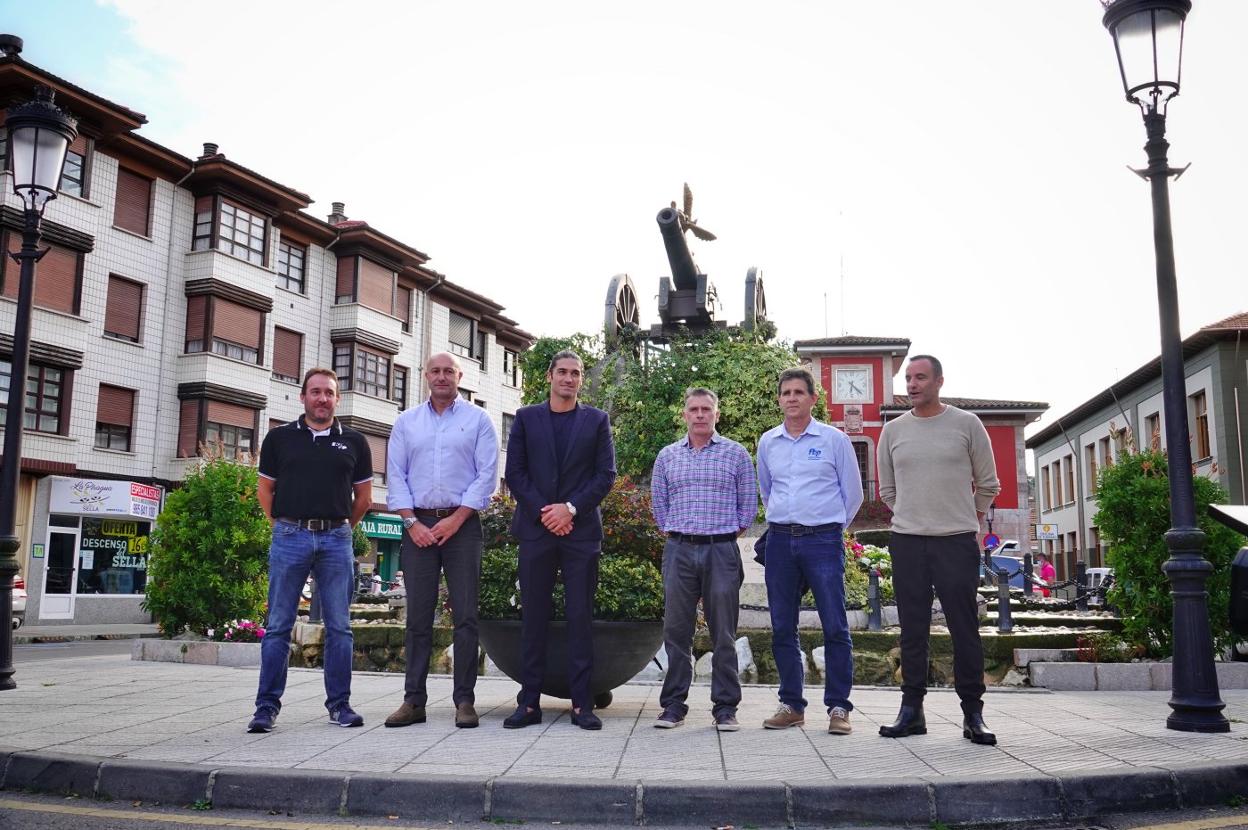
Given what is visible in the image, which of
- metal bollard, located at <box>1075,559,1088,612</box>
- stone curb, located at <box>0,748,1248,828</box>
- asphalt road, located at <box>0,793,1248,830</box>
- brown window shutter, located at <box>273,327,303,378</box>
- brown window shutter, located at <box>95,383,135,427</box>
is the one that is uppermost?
brown window shutter, located at <box>273,327,303,378</box>

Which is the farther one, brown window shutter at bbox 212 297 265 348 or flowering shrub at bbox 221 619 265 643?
brown window shutter at bbox 212 297 265 348

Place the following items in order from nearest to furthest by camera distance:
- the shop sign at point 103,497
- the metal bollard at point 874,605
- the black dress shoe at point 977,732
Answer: the black dress shoe at point 977,732
the metal bollard at point 874,605
the shop sign at point 103,497

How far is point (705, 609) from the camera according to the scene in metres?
6.22

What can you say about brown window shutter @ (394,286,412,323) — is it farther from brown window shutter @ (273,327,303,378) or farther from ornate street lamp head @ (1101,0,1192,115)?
ornate street lamp head @ (1101,0,1192,115)

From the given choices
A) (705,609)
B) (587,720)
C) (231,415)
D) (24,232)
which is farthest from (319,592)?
(231,415)

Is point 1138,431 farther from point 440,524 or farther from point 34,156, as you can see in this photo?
point 34,156

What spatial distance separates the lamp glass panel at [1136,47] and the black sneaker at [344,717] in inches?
252

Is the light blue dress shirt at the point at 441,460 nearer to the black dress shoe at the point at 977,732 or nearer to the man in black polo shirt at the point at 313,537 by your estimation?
the man in black polo shirt at the point at 313,537

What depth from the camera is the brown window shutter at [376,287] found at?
117 feet

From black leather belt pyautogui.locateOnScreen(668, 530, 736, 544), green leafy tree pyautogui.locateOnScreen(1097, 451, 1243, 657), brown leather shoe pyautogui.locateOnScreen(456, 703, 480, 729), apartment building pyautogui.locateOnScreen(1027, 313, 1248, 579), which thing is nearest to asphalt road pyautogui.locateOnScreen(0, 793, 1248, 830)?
brown leather shoe pyautogui.locateOnScreen(456, 703, 480, 729)

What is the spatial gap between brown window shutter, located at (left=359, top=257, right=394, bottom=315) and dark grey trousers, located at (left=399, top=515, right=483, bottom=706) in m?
30.6

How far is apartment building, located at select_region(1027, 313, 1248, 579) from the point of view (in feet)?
102

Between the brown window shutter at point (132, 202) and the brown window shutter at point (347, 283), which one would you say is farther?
the brown window shutter at point (347, 283)

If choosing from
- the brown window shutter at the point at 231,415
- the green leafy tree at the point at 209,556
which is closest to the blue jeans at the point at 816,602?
the green leafy tree at the point at 209,556
